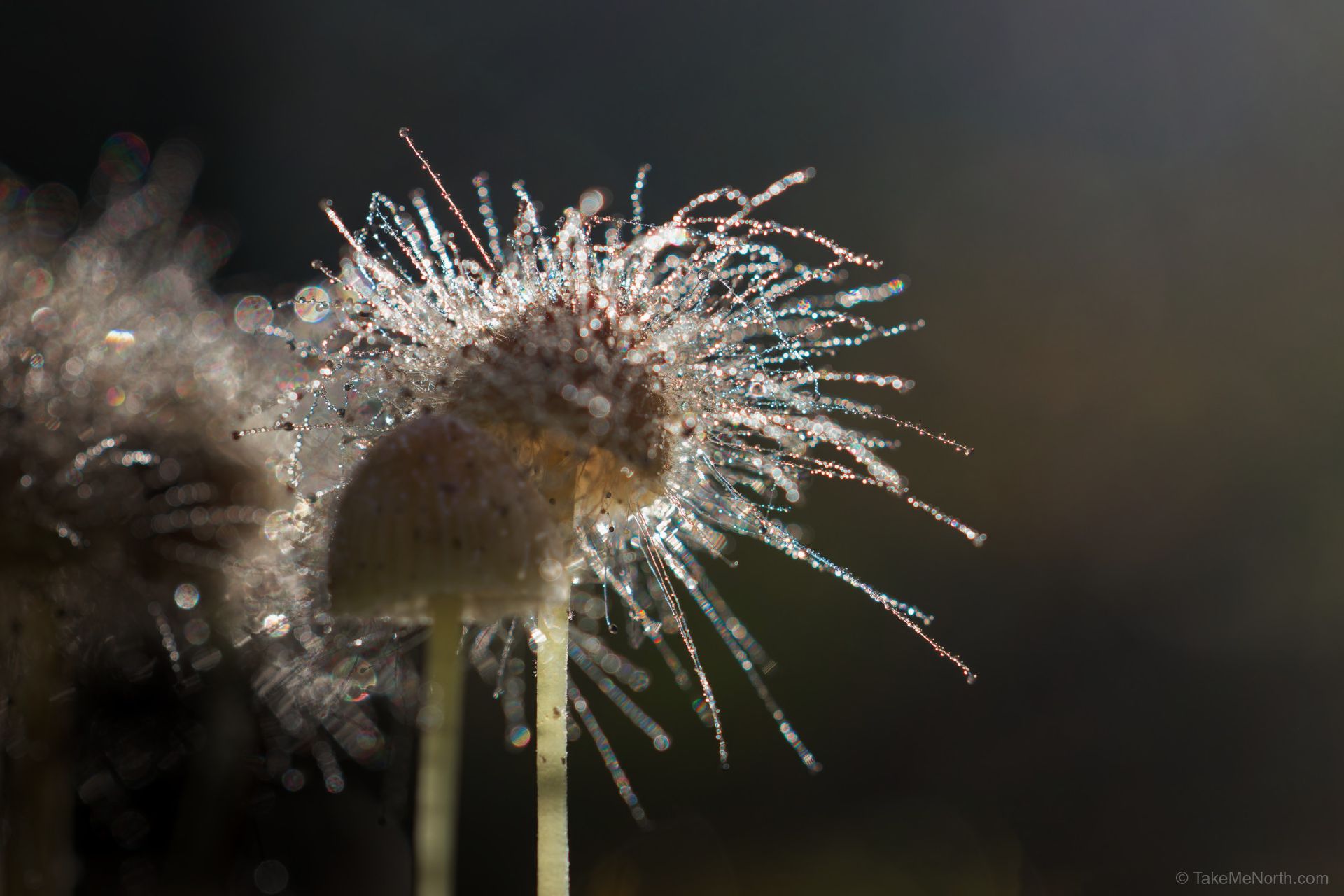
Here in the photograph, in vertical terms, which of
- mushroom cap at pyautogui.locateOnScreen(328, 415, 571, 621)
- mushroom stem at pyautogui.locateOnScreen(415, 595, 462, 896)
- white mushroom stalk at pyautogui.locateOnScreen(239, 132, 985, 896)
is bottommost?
mushroom stem at pyautogui.locateOnScreen(415, 595, 462, 896)

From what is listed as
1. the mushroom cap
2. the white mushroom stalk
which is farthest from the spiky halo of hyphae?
the mushroom cap

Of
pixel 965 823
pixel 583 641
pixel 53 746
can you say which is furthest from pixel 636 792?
pixel 53 746

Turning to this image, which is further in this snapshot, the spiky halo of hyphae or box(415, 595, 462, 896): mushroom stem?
the spiky halo of hyphae

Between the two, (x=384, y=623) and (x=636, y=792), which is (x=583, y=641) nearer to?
(x=384, y=623)

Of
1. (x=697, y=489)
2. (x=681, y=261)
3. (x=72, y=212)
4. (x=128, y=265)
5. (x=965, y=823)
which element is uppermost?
(x=72, y=212)

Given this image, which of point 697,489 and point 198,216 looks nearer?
point 697,489

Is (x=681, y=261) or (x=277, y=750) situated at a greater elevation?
(x=681, y=261)

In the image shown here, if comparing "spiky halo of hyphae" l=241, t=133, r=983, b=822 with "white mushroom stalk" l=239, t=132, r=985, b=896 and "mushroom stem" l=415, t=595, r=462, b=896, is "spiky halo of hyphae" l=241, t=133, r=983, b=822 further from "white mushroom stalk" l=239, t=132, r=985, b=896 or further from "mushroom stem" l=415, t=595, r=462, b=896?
"mushroom stem" l=415, t=595, r=462, b=896
